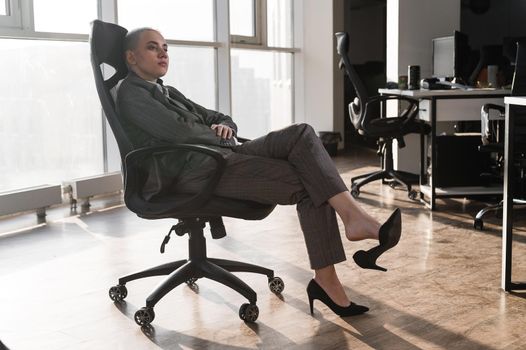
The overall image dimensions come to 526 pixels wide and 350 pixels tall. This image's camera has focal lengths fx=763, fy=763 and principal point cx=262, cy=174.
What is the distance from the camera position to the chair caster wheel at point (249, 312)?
289 centimetres

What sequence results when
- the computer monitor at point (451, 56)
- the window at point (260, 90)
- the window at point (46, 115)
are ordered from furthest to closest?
the window at point (260, 90) < the computer monitor at point (451, 56) < the window at point (46, 115)

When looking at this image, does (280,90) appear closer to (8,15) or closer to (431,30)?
(431,30)

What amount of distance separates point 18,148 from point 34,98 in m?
0.39

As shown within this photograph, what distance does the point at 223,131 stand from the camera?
3.13 m

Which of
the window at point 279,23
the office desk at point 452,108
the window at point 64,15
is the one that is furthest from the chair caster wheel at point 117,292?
the window at point 279,23

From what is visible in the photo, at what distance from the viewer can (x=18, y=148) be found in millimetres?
5457

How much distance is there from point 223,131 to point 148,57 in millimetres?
443

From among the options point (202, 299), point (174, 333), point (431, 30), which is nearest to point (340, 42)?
point (431, 30)

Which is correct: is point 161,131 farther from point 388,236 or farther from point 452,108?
point 452,108

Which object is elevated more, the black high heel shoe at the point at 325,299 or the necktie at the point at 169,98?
the necktie at the point at 169,98

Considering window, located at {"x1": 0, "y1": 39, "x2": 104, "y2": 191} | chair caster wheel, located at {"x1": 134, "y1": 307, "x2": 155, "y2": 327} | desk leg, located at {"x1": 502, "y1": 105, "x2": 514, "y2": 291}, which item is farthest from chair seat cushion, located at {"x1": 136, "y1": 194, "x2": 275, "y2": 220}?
window, located at {"x1": 0, "y1": 39, "x2": 104, "y2": 191}

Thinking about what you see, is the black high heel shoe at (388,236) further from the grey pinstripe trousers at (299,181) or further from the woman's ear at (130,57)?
the woman's ear at (130,57)

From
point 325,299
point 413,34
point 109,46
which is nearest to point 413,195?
point 413,34

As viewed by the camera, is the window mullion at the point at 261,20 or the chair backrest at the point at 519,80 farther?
the window mullion at the point at 261,20
